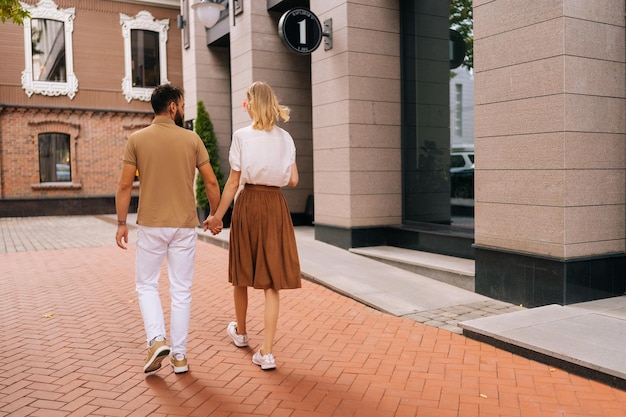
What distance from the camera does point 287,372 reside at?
14.3ft

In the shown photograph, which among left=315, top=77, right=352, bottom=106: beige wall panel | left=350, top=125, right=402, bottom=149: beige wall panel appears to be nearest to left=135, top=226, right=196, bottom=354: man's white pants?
left=350, top=125, right=402, bottom=149: beige wall panel

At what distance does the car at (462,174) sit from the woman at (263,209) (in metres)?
4.73


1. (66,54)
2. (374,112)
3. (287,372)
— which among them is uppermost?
(66,54)

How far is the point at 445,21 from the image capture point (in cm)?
884

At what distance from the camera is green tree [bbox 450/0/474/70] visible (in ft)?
26.8

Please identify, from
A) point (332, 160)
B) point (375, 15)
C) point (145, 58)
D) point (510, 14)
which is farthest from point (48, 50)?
point (510, 14)

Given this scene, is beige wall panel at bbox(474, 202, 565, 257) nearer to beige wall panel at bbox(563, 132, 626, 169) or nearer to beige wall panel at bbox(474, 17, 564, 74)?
beige wall panel at bbox(563, 132, 626, 169)

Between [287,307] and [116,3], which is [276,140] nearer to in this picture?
[287,307]

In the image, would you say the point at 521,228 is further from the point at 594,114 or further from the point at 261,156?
the point at 261,156

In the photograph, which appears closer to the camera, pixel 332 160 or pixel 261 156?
pixel 261 156

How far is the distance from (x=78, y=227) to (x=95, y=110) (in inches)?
271

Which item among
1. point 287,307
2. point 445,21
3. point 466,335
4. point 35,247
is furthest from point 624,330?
point 35,247

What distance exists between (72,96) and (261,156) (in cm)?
1937

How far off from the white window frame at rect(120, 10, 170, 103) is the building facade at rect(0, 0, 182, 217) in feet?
0.13
